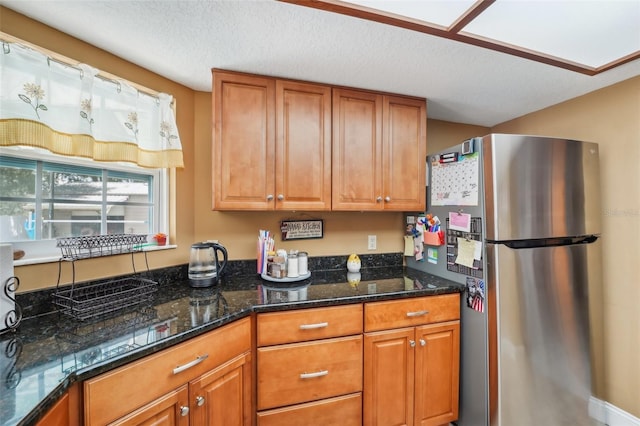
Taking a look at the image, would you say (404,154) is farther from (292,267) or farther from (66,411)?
(66,411)

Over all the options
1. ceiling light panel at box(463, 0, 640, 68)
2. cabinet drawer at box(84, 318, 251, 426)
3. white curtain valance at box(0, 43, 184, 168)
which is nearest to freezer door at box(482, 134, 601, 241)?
ceiling light panel at box(463, 0, 640, 68)

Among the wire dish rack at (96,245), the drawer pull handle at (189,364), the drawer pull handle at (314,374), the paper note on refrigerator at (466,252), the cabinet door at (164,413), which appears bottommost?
the drawer pull handle at (314,374)

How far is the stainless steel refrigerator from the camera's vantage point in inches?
56.2

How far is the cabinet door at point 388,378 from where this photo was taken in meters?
1.46

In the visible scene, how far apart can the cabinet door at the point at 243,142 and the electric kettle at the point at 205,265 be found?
0.25 m

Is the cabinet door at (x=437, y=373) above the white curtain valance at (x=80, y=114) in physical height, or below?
below

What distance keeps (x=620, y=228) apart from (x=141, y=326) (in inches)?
107

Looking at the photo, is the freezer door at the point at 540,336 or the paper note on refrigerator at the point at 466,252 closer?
the freezer door at the point at 540,336

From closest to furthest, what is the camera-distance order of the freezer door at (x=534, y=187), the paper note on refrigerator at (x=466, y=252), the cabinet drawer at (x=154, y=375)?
1. the cabinet drawer at (x=154, y=375)
2. the freezer door at (x=534, y=187)
3. the paper note on refrigerator at (x=466, y=252)

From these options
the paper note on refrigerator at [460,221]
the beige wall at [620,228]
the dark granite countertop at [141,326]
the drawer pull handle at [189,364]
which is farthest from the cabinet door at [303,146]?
the beige wall at [620,228]

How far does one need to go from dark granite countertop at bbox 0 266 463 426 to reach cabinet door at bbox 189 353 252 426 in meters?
0.22

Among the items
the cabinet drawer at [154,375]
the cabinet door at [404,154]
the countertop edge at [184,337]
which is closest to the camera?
the countertop edge at [184,337]

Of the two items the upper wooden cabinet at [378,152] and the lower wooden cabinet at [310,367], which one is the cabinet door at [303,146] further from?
the lower wooden cabinet at [310,367]

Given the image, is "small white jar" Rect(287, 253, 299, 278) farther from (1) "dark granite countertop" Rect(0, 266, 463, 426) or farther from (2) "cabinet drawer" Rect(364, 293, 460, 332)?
(2) "cabinet drawer" Rect(364, 293, 460, 332)
